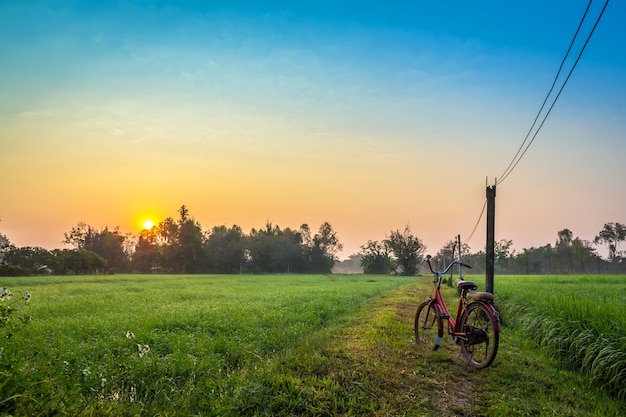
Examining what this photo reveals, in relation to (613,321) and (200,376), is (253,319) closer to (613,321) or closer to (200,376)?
(200,376)

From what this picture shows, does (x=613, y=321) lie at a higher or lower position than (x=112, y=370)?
higher

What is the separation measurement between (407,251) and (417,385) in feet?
246

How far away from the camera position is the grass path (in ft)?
15.6

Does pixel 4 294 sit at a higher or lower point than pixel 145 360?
higher

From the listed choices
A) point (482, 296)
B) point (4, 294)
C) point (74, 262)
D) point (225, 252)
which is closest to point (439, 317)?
point (482, 296)

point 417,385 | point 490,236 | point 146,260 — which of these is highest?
point 490,236

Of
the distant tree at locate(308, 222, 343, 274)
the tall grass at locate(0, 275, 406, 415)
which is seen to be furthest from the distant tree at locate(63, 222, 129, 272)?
the tall grass at locate(0, 275, 406, 415)

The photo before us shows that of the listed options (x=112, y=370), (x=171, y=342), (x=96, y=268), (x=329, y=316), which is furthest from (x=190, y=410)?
(x=96, y=268)

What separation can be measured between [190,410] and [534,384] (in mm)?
5196

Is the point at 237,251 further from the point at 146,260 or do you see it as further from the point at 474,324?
the point at 474,324

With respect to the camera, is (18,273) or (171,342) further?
(18,273)

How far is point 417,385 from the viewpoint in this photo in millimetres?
5621

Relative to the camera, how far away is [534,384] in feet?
18.9

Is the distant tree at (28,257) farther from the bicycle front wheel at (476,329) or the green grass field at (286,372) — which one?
the bicycle front wheel at (476,329)
